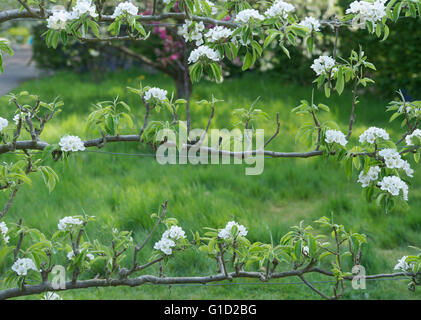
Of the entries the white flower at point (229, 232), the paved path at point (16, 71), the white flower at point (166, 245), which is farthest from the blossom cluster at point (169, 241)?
the paved path at point (16, 71)

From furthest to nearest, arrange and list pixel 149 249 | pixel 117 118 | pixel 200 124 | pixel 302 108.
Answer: pixel 200 124 < pixel 149 249 < pixel 302 108 < pixel 117 118

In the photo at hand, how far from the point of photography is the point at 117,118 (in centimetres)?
157

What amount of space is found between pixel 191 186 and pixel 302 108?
5.78 feet

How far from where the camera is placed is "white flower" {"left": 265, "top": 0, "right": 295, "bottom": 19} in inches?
57.1

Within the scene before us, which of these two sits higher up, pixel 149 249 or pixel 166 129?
pixel 166 129

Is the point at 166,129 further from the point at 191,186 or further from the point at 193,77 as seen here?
the point at 191,186

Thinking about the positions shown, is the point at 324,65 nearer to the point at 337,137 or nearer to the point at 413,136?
the point at 337,137

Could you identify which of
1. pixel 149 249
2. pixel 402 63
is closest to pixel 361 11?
pixel 149 249

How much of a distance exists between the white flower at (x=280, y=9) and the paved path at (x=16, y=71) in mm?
2718

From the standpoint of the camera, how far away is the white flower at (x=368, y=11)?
1.53 m

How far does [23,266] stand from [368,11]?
1.30m

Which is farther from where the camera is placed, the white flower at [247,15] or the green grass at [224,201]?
the green grass at [224,201]

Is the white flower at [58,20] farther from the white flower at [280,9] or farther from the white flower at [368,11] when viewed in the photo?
the white flower at [368,11]

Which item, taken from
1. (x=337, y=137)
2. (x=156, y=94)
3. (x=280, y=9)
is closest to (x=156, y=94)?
(x=156, y=94)
